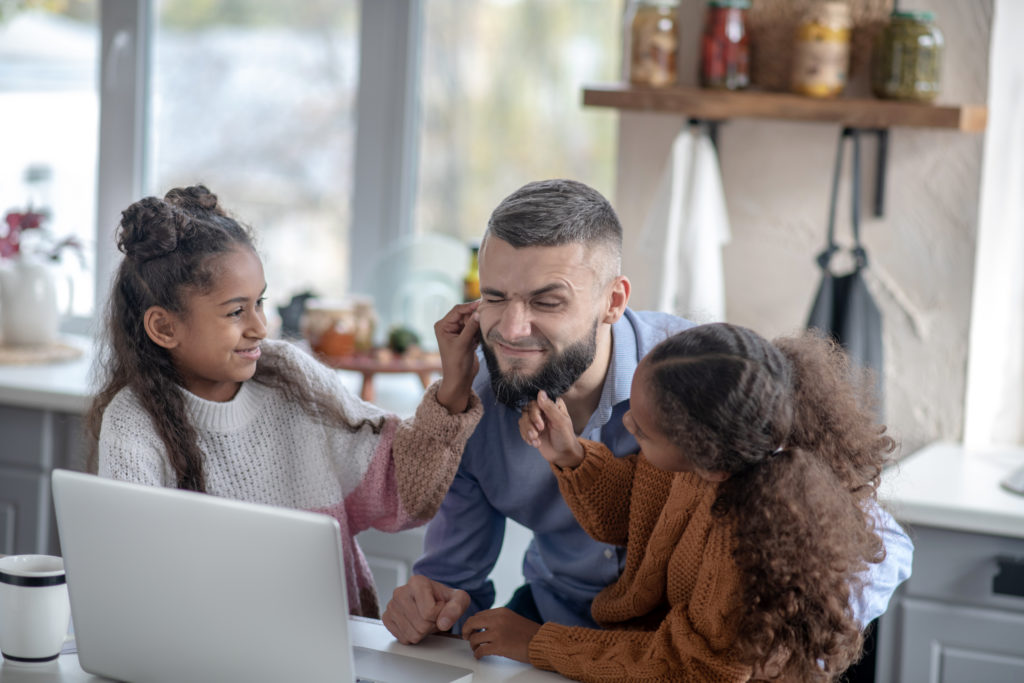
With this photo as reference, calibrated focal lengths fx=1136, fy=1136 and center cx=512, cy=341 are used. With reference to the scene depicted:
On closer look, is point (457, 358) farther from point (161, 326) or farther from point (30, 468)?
point (30, 468)

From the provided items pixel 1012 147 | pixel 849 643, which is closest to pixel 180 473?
pixel 849 643

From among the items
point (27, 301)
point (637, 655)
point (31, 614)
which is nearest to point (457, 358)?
point (637, 655)

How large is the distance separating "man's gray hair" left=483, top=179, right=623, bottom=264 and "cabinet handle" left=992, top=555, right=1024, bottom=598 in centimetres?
79

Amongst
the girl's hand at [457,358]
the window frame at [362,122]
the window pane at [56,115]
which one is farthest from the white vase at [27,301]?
the girl's hand at [457,358]

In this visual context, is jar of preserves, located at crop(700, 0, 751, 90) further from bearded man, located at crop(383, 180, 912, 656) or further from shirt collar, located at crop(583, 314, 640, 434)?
shirt collar, located at crop(583, 314, 640, 434)

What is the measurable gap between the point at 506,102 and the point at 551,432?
5.27 feet

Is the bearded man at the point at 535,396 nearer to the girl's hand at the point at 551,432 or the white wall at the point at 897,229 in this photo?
the girl's hand at the point at 551,432

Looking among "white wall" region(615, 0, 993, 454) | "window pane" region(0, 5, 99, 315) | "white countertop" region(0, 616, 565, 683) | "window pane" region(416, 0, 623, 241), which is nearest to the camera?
"white countertop" region(0, 616, 565, 683)

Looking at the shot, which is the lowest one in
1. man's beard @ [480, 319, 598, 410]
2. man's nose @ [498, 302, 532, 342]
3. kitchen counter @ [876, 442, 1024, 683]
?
kitchen counter @ [876, 442, 1024, 683]

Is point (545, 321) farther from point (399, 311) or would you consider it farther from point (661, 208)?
point (399, 311)

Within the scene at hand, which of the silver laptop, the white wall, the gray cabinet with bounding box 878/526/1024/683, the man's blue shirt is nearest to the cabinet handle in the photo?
the gray cabinet with bounding box 878/526/1024/683

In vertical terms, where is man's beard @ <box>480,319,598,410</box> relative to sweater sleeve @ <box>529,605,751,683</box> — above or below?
above

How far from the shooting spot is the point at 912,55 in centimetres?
201

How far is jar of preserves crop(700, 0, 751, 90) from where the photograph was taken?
2139 mm
